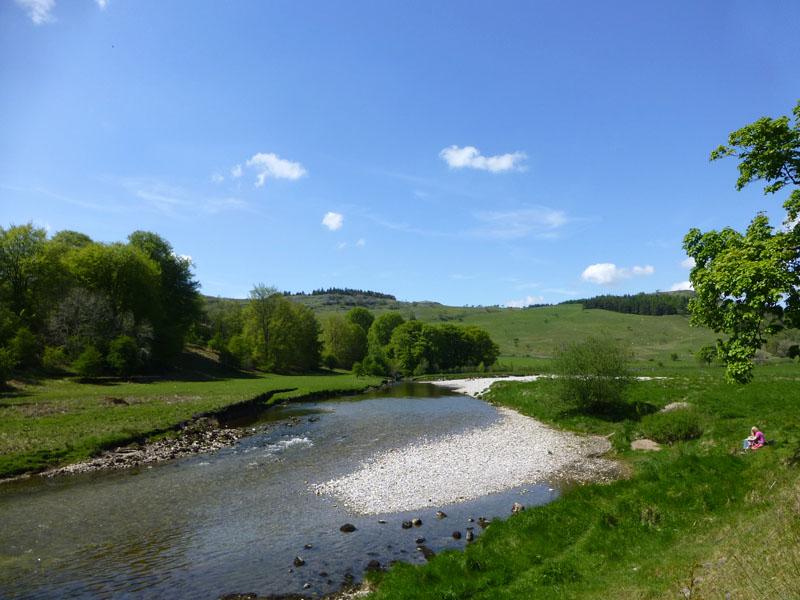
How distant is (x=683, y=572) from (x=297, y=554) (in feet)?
37.8

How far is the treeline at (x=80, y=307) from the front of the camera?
51.5 metres

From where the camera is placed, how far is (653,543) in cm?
1152

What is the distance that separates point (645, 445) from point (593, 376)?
8985 mm

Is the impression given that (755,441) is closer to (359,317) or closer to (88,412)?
(88,412)

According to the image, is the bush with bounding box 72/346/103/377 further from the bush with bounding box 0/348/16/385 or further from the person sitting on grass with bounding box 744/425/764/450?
the person sitting on grass with bounding box 744/425/764/450


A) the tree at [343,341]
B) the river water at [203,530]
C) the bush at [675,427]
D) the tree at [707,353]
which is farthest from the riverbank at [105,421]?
the tree at [343,341]

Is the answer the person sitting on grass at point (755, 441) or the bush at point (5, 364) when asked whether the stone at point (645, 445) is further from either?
the bush at point (5, 364)

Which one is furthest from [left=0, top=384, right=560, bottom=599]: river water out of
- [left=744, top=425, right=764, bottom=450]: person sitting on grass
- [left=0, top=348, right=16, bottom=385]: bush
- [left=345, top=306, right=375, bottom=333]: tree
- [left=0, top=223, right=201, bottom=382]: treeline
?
[left=345, top=306, right=375, bottom=333]: tree

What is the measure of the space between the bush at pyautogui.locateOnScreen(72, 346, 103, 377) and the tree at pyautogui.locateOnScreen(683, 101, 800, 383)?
5939 centimetres

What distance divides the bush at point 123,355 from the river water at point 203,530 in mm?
34821

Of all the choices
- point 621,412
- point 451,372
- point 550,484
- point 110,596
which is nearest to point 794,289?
point 550,484

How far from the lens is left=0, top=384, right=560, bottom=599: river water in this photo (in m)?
12.9

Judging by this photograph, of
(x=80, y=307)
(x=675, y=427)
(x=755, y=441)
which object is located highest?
(x=80, y=307)

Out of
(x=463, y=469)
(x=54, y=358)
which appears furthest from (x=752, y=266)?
(x=54, y=358)
